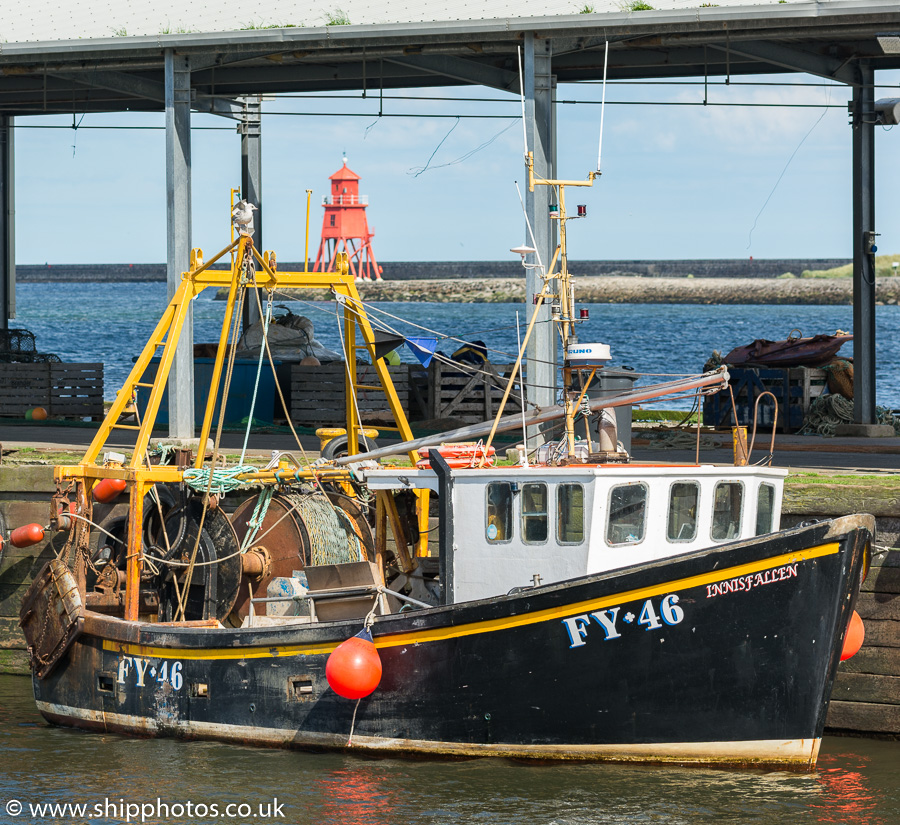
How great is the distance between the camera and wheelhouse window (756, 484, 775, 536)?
424 inches

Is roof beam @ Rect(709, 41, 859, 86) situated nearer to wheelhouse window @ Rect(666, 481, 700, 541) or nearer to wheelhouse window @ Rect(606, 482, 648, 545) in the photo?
wheelhouse window @ Rect(666, 481, 700, 541)

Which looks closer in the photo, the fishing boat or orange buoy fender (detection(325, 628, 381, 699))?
the fishing boat

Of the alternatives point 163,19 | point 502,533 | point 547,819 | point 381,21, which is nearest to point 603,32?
point 381,21

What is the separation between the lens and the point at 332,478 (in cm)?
1247

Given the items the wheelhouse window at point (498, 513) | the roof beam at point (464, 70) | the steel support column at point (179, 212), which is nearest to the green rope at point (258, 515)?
the wheelhouse window at point (498, 513)

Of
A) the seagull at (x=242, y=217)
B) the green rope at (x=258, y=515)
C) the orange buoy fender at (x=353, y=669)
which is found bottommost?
the orange buoy fender at (x=353, y=669)

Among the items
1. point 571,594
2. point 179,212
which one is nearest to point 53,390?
point 179,212

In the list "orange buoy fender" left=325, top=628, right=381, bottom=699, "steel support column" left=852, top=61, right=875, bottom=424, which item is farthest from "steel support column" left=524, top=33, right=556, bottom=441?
"steel support column" left=852, top=61, right=875, bottom=424

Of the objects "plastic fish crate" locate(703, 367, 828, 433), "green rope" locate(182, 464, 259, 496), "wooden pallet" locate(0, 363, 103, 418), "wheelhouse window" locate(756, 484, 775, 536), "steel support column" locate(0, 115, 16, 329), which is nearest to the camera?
"wheelhouse window" locate(756, 484, 775, 536)

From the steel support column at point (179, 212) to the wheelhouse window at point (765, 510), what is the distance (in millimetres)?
7781

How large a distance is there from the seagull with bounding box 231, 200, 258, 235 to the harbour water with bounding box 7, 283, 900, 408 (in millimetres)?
28880

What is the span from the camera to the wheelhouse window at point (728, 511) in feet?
34.8

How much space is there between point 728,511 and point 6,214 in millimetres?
21456

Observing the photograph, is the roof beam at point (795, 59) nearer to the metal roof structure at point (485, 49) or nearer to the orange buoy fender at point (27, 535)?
the metal roof structure at point (485, 49)
